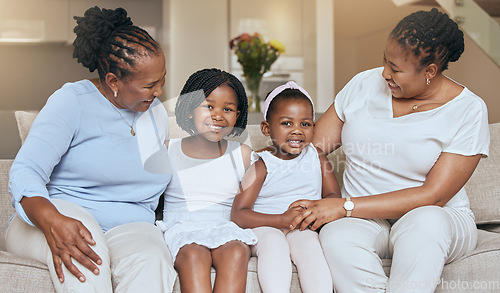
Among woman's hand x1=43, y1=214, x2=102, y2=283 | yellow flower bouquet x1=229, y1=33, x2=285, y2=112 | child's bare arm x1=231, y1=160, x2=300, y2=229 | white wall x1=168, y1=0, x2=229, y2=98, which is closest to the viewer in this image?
woman's hand x1=43, y1=214, x2=102, y2=283

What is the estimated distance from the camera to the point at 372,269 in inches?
46.9

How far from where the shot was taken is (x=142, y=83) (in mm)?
1278

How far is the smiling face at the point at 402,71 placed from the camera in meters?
1.35

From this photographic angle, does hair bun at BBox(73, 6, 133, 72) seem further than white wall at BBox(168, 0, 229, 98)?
No

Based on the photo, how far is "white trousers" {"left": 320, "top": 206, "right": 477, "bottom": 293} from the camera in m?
1.14

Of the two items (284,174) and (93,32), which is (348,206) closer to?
(284,174)

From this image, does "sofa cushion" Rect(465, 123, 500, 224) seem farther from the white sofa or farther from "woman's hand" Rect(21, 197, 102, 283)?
"woman's hand" Rect(21, 197, 102, 283)

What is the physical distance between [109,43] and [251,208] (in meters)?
0.60

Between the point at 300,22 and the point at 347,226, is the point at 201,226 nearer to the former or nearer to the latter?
the point at 347,226

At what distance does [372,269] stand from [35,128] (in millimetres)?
865

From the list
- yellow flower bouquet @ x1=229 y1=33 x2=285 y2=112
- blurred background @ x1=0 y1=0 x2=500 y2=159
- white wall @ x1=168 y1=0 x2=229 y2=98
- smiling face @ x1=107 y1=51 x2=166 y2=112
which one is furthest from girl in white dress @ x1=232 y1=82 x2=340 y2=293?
white wall @ x1=168 y1=0 x2=229 y2=98

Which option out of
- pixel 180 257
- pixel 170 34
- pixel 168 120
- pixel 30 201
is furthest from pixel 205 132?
pixel 170 34

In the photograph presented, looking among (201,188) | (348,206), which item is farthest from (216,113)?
(348,206)

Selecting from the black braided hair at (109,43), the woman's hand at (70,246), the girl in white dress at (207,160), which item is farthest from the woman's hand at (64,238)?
the black braided hair at (109,43)
